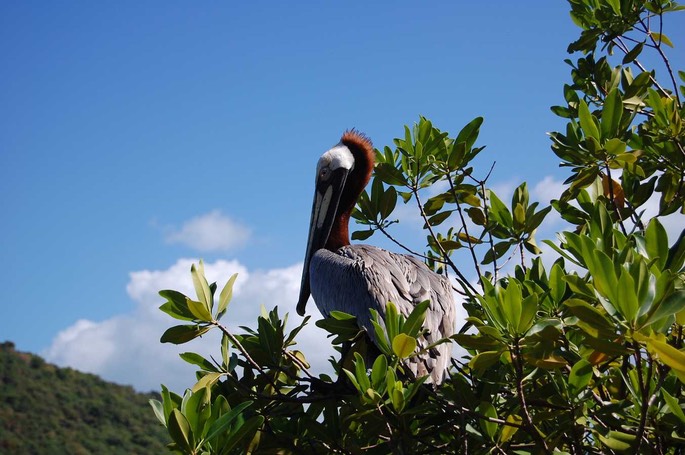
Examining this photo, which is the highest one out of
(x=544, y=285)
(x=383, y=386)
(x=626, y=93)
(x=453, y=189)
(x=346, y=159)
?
(x=346, y=159)

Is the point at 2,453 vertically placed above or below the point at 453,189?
above

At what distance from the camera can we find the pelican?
4508 mm

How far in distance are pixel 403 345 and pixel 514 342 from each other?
0.44m

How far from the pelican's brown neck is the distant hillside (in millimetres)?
39776

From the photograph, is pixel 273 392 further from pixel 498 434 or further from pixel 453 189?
pixel 453 189

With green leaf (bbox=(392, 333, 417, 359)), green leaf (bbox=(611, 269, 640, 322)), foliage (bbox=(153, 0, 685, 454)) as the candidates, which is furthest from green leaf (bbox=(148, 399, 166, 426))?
green leaf (bbox=(611, 269, 640, 322))

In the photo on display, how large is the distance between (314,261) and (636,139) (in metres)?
2.52

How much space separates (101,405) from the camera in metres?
50.2

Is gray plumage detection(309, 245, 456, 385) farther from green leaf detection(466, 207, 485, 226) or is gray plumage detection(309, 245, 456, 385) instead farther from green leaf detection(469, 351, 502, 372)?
green leaf detection(469, 351, 502, 372)

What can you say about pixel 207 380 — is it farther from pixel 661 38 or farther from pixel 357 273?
pixel 661 38

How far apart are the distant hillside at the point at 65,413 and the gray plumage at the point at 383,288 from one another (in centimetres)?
4075

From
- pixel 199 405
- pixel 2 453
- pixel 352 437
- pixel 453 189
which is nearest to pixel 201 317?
pixel 199 405

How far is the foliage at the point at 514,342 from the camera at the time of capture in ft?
7.82

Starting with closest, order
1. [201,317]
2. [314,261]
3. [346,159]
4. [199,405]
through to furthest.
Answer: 1. [199,405]
2. [201,317]
3. [314,261]
4. [346,159]
